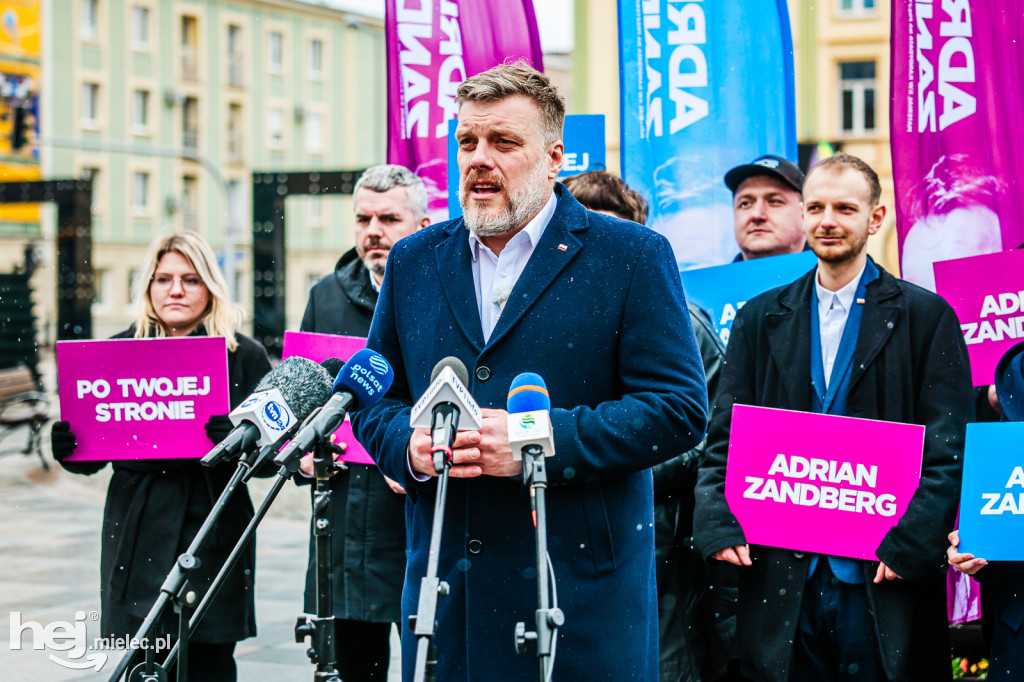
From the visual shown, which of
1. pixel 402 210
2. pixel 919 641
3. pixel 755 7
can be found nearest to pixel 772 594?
pixel 919 641

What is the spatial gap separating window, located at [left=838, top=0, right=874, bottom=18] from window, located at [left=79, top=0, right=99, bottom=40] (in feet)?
111

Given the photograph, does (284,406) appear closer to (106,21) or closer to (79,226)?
(79,226)

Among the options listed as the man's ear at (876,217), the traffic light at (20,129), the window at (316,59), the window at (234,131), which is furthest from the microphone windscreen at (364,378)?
the window at (316,59)

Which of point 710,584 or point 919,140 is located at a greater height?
point 919,140

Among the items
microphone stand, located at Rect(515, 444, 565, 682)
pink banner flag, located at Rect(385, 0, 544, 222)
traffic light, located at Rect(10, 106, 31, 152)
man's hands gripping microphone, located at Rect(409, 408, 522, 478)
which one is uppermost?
traffic light, located at Rect(10, 106, 31, 152)

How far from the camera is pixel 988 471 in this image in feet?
12.5

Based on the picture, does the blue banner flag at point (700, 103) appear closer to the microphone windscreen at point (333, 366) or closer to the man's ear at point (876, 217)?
the man's ear at point (876, 217)

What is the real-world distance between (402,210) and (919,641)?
2.65 m

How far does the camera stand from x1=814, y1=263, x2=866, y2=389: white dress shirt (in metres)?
4.14

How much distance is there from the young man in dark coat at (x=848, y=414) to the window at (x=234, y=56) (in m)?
56.0

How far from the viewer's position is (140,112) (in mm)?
54438

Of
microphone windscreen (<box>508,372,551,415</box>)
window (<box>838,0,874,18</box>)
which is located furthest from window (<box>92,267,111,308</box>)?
microphone windscreen (<box>508,372,551,415</box>)

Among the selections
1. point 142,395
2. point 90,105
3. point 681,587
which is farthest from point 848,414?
point 90,105

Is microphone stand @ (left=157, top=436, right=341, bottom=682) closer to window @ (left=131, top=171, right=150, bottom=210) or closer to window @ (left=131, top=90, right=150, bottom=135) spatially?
window @ (left=131, top=171, right=150, bottom=210)
